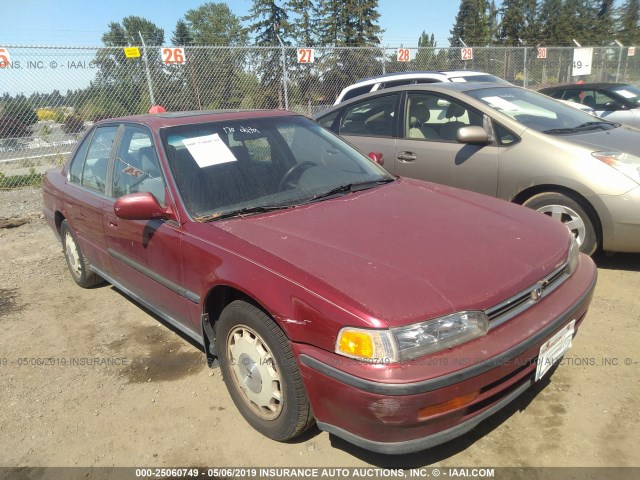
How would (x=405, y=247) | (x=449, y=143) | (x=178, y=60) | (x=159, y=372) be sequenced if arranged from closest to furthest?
(x=405, y=247) → (x=159, y=372) → (x=449, y=143) → (x=178, y=60)

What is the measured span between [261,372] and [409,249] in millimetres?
927

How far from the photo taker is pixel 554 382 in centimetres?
275

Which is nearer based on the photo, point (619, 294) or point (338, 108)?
point (619, 294)

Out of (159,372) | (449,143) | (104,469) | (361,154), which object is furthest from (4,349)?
(449,143)

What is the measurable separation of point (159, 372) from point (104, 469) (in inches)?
33.9

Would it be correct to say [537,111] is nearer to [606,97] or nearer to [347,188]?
[347,188]

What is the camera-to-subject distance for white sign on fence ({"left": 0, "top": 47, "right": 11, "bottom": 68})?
25.5ft

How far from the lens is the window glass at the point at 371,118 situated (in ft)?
17.3

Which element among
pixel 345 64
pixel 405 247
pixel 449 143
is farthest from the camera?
pixel 345 64

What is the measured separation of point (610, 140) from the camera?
427 cm

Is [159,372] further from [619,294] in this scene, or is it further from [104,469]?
[619,294]

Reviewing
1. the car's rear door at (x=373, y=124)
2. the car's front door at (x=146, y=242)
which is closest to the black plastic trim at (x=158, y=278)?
the car's front door at (x=146, y=242)

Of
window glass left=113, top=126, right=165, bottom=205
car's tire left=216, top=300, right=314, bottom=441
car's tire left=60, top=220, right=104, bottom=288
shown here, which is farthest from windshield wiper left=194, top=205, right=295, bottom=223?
car's tire left=60, top=220, right=104, bottom=288

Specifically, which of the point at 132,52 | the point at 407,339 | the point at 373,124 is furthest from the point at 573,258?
the point at 132,52
